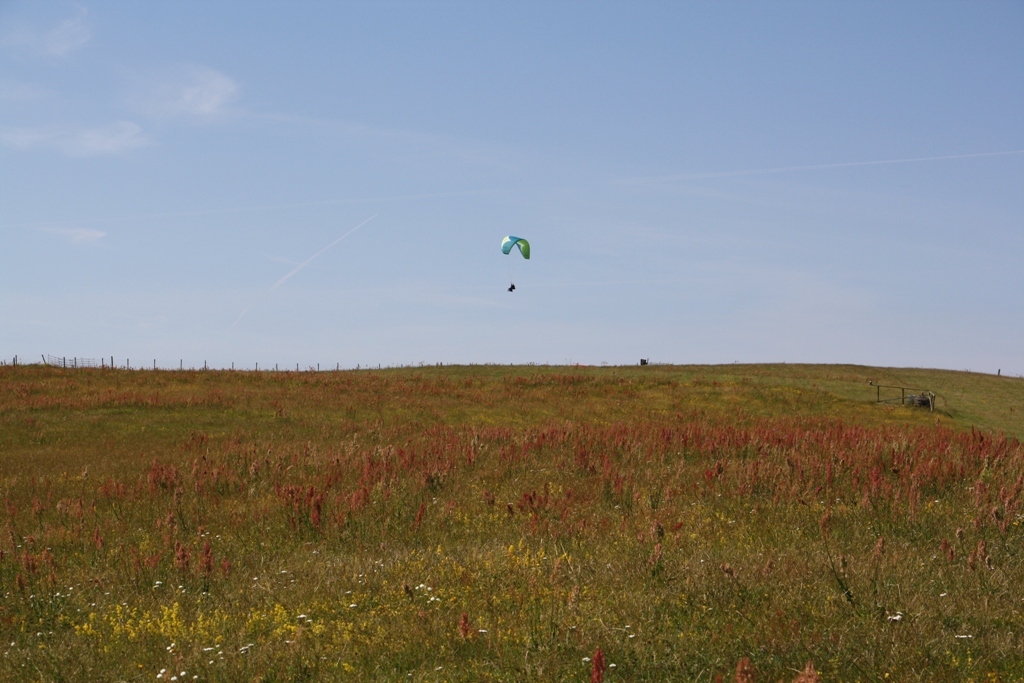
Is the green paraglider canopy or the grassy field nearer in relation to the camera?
the grassy field

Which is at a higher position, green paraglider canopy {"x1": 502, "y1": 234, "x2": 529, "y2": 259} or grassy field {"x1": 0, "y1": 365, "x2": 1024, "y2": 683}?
green paraglider canopy {"x1": 502, "y1": 234, "x2": 529, "y2": 259}

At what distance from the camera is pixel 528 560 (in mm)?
8844

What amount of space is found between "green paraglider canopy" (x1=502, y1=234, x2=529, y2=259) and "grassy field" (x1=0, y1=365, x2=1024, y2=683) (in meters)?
16.1

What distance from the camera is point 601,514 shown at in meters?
11.4

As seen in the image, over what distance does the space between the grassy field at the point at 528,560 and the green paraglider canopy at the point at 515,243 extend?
1612 cm

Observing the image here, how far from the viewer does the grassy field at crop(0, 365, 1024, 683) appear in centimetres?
641

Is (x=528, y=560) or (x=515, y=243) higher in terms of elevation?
(x=515, y=243)

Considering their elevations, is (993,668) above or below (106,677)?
above

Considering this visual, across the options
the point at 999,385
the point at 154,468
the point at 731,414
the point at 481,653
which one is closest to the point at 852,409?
the point at 731,414

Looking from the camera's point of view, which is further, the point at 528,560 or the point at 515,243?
the point at 515,243

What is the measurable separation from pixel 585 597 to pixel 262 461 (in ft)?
37.2

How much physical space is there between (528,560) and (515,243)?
28655 mm

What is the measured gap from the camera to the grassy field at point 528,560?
6.41m

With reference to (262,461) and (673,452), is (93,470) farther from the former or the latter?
(673,452)
